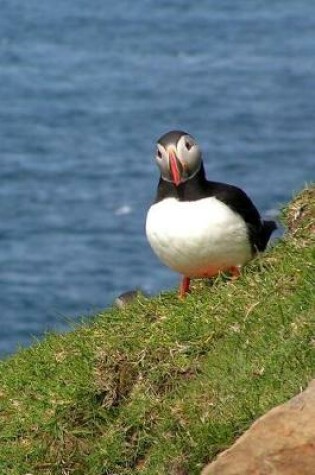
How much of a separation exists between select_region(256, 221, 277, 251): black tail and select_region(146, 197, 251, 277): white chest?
8.9 inches

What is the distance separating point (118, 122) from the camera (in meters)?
72.6

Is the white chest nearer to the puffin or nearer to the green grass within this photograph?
the puffin

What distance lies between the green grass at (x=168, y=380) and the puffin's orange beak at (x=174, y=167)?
0.73 m

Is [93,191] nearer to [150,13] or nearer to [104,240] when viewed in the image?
[104,240]

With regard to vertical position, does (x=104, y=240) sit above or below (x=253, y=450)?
below

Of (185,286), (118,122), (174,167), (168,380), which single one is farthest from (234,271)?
(118,122)

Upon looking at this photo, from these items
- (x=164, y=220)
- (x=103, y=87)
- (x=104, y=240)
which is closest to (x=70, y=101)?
(x=103, y=87)

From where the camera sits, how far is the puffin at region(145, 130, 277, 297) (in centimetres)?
1052

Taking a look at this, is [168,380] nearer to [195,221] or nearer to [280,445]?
[195,221]

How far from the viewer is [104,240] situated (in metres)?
52.9

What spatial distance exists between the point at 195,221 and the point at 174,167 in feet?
1.34

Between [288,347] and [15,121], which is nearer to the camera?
[288,347]

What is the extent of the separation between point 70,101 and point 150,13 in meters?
29.4

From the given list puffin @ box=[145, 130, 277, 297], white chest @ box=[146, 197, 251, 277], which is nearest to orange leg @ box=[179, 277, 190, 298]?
puffin @ box=[145, 130, 277, 297]
